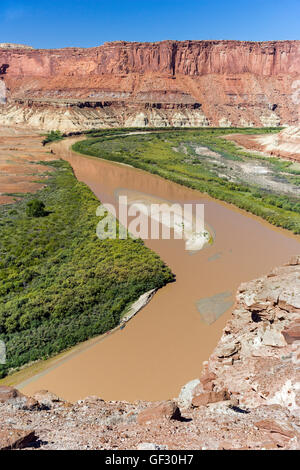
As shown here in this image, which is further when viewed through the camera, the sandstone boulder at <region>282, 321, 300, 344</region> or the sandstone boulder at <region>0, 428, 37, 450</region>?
the sandstone boulder at <region>282, 321, 300, 344</region>

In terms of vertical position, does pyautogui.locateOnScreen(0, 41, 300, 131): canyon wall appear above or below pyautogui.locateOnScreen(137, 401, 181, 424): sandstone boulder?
above

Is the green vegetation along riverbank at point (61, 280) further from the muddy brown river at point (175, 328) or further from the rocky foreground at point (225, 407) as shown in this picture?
the rocky foreground at point (225, 407)

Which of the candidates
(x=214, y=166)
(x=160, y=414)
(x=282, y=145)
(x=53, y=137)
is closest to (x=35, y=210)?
(x=160, y=414)

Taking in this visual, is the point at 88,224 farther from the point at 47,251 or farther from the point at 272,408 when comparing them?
the point at 272,408

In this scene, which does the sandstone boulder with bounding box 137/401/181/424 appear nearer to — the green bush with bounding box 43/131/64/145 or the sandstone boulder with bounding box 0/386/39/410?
the sandstone boulder with bounding box 0/386/39/410

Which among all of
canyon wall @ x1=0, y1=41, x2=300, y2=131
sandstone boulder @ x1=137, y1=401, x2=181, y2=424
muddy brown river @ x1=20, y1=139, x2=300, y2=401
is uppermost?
canyon wall @ x1=0, y1=41, x2=300, y2=131

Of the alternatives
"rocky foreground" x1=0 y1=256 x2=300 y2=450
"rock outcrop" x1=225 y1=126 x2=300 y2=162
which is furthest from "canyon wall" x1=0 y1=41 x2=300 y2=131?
"rocky foreground" x1=0 y1=256 x2=300 y2=450

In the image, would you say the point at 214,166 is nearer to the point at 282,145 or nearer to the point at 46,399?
the point at 282,145
